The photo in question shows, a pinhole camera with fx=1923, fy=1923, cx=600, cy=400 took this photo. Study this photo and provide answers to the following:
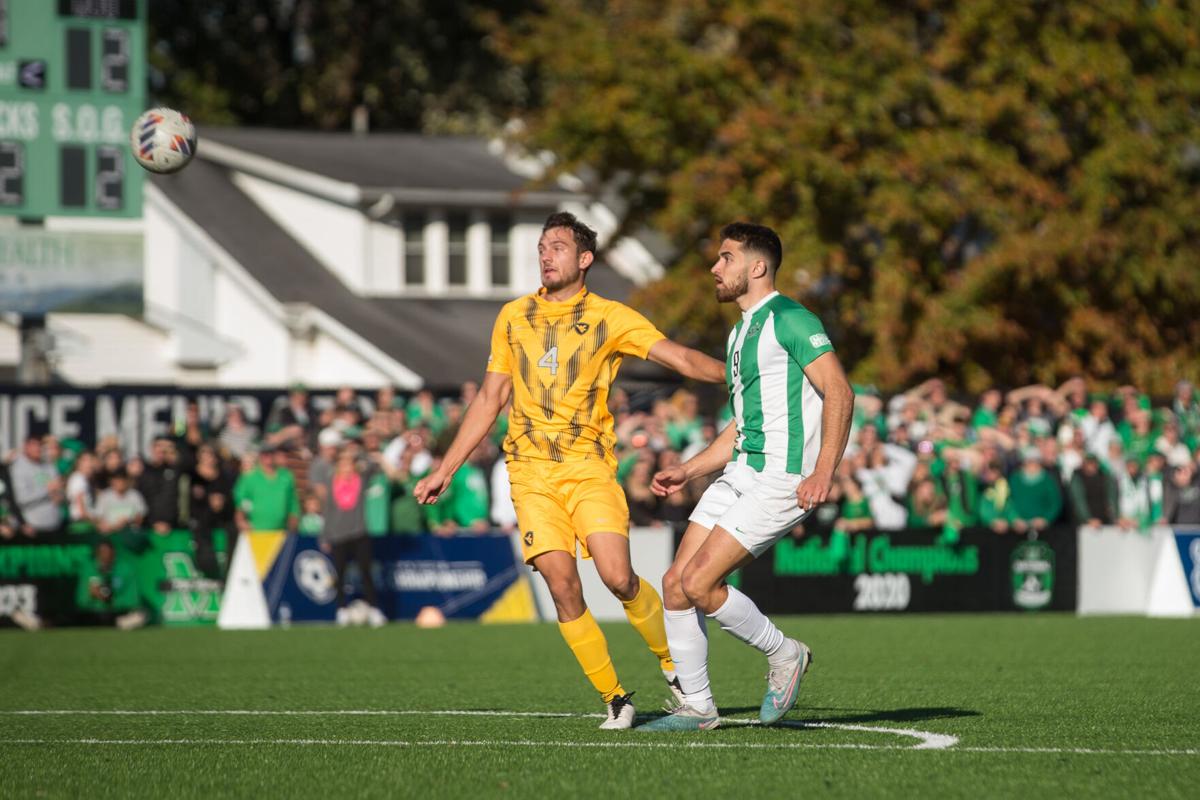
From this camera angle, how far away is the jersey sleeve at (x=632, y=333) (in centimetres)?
888

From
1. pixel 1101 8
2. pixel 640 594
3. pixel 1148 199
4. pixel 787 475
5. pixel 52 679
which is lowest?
pixel 52 679

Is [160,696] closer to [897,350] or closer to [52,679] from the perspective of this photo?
[52,679]

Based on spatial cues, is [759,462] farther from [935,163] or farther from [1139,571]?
[935,163]

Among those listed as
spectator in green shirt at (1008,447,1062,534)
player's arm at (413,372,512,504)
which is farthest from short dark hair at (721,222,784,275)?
spectator in green shirt at (1008,447,1062,534)

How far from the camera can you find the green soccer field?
7148mm

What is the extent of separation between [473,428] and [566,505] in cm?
59

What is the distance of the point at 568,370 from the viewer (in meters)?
8.90

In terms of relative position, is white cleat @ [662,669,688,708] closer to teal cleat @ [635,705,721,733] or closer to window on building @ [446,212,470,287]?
teal cleat @ [635,705,721,733]

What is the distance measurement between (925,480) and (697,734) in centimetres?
1271

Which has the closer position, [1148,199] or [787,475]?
[787,475]

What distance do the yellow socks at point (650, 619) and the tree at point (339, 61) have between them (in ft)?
136

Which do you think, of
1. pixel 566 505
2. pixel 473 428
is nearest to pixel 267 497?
pixel 473 428

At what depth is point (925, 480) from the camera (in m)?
20.9

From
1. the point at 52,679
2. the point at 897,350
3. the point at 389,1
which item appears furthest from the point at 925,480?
the point at 389,1
